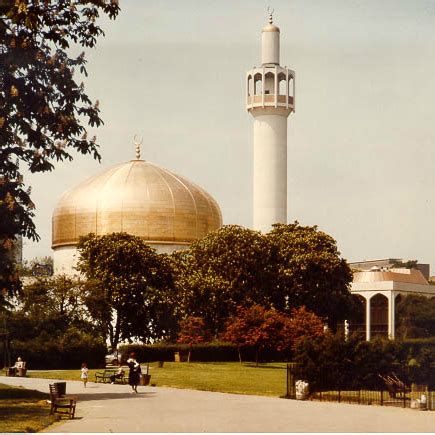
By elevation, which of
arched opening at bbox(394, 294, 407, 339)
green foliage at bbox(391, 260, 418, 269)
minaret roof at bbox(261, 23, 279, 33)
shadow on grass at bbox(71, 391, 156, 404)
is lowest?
shadow on grass at bbox(71, 391, 156, 404)

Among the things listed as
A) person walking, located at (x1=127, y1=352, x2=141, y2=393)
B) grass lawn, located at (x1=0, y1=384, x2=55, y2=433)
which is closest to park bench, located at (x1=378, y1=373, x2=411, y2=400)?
person walking, located at (x1=127, y1=352, x2=141, y2=393)

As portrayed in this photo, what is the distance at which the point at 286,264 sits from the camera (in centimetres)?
6769

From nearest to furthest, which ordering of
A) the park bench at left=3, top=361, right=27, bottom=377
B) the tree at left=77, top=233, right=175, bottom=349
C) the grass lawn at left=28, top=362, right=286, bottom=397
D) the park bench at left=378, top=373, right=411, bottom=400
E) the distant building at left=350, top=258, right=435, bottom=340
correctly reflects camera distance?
the park bench at left=378, top=373, right=411, bottom=400, the grass lawn at left=28, top=362, right=286, bottom=397, the park bench at left=3, top=361, right=27, bottom=377, the tree at left=77, top=233, right=175, bottom=349, the distant building at left=350, top=258, right=435, bottom=340

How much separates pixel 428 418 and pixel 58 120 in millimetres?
11599

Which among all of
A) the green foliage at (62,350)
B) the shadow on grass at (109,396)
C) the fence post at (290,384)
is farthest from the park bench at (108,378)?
the green foliage at (62,350)

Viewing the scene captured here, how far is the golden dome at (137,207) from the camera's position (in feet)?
281

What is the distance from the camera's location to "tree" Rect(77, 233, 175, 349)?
66125mm

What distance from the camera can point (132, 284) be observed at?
217 feet

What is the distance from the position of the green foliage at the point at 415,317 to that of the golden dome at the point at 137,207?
Answer: 51.6 feet

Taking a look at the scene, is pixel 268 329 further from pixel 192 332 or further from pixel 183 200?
pixel 183 200

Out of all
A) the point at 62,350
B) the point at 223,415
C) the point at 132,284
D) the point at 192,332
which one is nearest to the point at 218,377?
the point at 62,350

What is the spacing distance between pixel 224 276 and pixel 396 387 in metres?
33.4

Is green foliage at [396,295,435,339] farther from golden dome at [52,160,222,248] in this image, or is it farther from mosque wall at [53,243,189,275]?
mosque wall at [53,243,189,275]

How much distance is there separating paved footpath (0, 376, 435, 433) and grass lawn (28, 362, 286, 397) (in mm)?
4134
